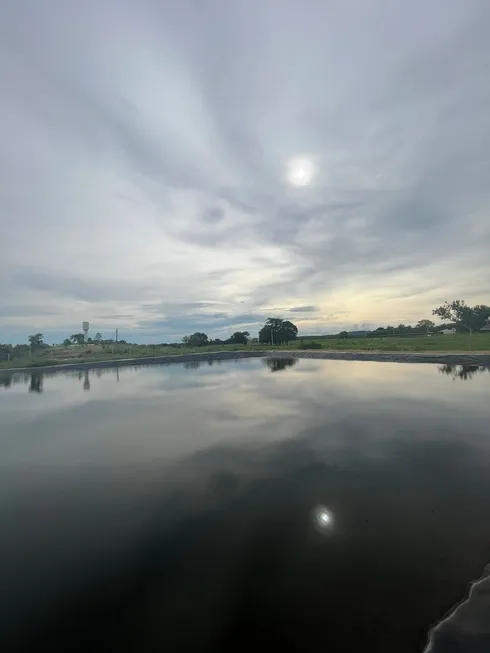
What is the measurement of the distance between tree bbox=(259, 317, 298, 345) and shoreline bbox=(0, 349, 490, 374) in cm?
1920

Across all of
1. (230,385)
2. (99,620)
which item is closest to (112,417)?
(230,385)

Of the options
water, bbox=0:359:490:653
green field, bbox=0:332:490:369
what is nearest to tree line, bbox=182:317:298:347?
green field, bbox=0:332:490:369

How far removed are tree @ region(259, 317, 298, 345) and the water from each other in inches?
2775

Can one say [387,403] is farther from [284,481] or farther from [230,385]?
[230,385]

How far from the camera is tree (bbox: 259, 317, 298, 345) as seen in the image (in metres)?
84.9

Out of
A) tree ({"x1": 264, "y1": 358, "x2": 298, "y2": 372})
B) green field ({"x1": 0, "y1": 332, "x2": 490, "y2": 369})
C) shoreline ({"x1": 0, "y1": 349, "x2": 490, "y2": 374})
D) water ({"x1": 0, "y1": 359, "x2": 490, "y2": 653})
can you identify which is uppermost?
green field ({"x1": 0, "y1": 332, "x2": 490, "y2": 369})

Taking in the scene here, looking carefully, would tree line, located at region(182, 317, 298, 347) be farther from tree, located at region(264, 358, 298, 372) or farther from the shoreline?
tree, located at region(264, 358, 298, 372)

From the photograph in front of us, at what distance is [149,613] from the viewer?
462cm

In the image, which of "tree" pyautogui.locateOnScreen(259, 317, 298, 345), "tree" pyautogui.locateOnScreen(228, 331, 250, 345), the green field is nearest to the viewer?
the green field

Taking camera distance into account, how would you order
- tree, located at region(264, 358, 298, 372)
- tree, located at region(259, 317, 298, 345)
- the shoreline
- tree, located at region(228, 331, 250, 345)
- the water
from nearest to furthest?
the water → the shoreline → tree, located at region(264, 358, 298, 372) → tree, located at region(259, 317, 298, 345) → tree, located at region(228, 331, 250, 345)

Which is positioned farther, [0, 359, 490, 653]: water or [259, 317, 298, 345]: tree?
[259, 317, 298, 345]: tree

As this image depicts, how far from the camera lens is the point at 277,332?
3346 inches

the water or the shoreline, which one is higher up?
the shoreline

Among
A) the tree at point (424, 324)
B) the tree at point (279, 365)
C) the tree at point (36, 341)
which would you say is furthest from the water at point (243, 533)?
the tree at point (424, 324)
